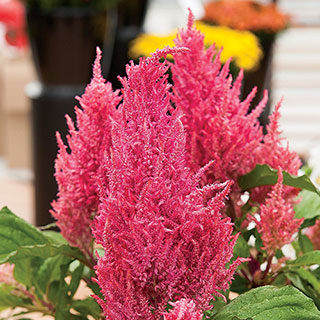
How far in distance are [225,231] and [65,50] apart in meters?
2.03

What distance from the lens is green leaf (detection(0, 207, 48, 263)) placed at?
21.3 inches

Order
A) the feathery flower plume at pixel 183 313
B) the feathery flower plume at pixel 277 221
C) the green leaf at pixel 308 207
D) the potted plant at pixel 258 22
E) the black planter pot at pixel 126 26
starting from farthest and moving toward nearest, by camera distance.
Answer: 1. the black planter pot at pixel 126 26
2. the potted plant at pixel 258 22
3. the green leaf at pixel 308 207
4. the feathery flower plume at pixel 277 221
5. the feathery flower plume at pixel 183 313

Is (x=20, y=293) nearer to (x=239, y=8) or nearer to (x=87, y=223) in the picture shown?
(x=87, y=223)

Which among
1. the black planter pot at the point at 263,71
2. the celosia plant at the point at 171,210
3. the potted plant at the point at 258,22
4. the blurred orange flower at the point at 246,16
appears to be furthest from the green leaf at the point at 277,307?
the blurred orange flower at the point at 246,16

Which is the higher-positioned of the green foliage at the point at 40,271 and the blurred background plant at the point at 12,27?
the green foliage at the point at 40,271

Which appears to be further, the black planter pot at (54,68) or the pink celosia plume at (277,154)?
the black planter pot at (54,68)

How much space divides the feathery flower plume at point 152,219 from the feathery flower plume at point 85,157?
90 mm

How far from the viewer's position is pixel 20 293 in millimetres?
622

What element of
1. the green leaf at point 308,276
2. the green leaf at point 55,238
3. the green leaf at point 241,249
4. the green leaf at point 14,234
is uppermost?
the green leaf at point 241,249

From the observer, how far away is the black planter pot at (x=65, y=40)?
233 centimetres

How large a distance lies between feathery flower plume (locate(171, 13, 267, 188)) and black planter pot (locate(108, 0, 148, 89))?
2.85 metres

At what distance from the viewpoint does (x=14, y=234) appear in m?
0.55

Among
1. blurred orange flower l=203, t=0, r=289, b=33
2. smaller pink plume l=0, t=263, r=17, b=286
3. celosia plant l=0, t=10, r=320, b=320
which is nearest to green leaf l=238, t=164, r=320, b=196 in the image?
celosia plant l=0, t=10, r=320, b=320

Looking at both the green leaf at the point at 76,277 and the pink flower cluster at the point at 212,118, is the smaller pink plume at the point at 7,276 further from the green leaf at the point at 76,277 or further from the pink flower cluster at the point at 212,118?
the pink flower cluster at the point at 212,118
